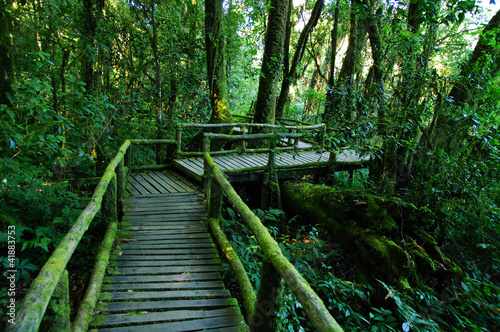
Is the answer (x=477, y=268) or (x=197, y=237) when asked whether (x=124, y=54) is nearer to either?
(x=197, y=237)

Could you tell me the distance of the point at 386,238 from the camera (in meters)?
4.68

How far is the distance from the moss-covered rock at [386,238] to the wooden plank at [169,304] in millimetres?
2682

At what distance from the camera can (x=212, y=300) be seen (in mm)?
3000

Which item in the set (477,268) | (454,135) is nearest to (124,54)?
(454,135)

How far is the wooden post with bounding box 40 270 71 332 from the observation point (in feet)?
5.65

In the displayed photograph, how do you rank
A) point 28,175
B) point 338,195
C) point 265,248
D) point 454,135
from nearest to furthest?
point 265,248
point 28,175
point 454,135
point 338,195

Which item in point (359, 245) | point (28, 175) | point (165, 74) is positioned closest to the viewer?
point (28, 175)

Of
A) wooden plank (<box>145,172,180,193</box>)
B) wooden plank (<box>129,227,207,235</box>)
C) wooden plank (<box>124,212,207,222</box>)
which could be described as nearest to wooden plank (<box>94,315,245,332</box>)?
wooden plank (<box>129,227,207,235</box>)

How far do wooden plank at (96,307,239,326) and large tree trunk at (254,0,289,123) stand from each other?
714 cm

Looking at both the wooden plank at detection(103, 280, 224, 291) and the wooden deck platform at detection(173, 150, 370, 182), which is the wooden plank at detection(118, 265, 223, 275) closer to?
the wooden plank at detection(103, 280, 224, 291)

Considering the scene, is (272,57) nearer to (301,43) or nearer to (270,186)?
(301,43)

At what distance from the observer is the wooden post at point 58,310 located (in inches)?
67.7

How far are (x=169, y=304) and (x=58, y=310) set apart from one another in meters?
1.30

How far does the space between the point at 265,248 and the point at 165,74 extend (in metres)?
8.53
